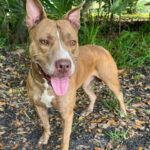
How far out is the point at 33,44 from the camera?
8.44 feet

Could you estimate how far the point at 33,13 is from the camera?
2.64 metres

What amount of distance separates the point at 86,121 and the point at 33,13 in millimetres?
2203

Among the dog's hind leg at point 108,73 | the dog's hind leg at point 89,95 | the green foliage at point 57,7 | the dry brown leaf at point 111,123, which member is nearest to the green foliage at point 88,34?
the green foliage at point 57,7

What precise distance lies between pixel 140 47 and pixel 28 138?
403 centimetres

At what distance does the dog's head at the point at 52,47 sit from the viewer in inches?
92.0

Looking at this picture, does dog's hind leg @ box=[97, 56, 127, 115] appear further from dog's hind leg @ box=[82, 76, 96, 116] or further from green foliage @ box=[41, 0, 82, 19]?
green foliage @ box=[41, 0, 82, 19]

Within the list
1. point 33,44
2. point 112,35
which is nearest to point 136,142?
point 33,44

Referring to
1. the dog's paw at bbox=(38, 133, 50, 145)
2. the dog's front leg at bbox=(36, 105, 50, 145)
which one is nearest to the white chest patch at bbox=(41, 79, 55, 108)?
the dog's front leg at bbox=(36, 105, 50, 145)

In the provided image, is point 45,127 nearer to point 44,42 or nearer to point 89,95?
point 89,95

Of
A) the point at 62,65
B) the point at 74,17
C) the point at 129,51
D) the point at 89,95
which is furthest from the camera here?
the point at 129,51

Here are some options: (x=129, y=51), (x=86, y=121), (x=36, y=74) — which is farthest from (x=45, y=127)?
(x=129, y=51)

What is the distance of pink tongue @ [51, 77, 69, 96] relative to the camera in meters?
2.52

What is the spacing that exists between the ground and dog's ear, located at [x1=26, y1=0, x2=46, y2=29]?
1.89 meters

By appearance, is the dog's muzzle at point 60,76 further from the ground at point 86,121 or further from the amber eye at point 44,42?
the ground at point 86,121
